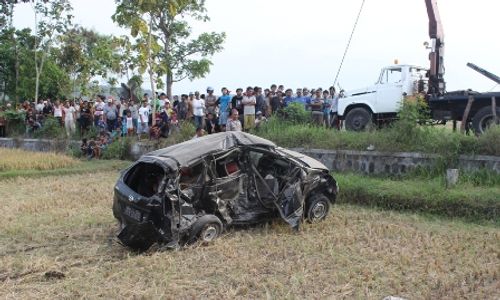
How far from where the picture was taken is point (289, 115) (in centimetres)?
1706

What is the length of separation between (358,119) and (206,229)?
956 cm

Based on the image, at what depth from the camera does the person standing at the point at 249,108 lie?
55.2 ft

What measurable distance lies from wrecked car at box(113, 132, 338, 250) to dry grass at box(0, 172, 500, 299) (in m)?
0.31

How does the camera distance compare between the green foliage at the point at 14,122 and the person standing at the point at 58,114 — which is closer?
the person standing at the point at 58,114

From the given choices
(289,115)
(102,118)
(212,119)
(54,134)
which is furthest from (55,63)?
(289,115)

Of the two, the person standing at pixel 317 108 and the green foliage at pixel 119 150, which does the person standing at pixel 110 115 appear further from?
the person standing at pixel 317 108

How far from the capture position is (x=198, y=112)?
18.4m

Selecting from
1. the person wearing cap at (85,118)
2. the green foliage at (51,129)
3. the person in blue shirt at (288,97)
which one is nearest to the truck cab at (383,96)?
the person in blue shirt at (288,97)

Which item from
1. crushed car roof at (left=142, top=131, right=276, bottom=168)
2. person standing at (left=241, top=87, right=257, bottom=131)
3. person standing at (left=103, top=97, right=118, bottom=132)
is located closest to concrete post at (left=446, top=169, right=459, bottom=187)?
crushed car roof at (left=142, top=131, right=276, bottom=168)

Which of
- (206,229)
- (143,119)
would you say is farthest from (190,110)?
(206,229)

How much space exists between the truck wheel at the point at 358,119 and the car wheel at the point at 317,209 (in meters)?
6.87

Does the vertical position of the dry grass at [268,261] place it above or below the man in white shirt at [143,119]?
below

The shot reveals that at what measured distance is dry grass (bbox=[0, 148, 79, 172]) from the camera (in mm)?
17656

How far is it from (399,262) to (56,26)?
2619cm
